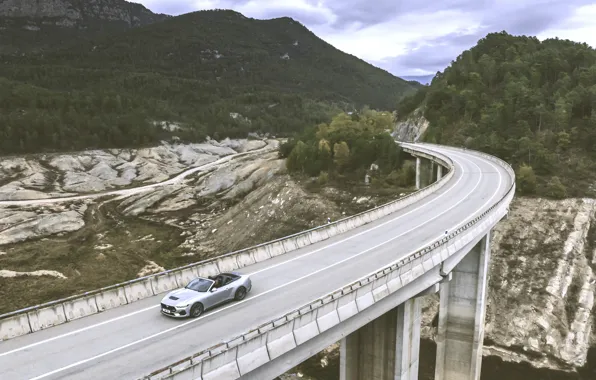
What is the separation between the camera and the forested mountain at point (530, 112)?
192 ft

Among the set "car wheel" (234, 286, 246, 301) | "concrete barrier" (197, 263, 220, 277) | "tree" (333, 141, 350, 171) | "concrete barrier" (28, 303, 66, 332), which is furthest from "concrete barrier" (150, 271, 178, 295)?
"tree" (333, 141, 350, 171)

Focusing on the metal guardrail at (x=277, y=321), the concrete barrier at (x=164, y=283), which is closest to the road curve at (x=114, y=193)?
the concrete barrier at (x=164, y=283)

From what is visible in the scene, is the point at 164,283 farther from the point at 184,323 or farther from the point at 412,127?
the point at 412,127

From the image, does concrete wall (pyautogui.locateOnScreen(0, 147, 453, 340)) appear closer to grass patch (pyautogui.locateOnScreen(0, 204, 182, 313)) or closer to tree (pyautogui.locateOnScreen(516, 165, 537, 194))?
grass patch (pyautogui.locateOnScreen(0, 204, 182, 313))

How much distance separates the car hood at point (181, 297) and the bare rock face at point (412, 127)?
89922 mm

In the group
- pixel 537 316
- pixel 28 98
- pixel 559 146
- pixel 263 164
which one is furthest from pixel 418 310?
pixel 28 98

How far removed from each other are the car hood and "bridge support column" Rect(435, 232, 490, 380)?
22823 mm

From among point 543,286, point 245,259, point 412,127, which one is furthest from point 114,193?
point 543,286

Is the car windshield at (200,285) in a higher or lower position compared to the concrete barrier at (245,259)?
higher

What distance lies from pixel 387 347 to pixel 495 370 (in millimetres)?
18995

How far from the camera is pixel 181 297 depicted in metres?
16.4

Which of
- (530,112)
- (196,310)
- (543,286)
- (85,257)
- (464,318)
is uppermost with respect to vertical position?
(530,112)

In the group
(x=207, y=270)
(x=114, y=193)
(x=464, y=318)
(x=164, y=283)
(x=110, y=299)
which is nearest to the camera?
(x=110, y=299)

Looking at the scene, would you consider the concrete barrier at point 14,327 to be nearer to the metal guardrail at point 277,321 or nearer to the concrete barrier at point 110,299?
the concrete barrier at point 110,299
